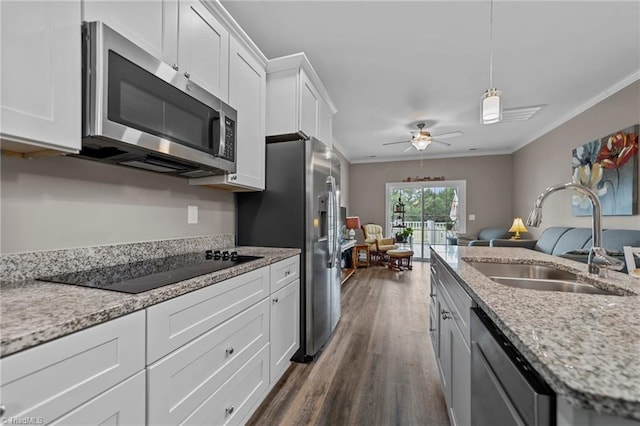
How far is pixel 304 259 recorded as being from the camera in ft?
7.02

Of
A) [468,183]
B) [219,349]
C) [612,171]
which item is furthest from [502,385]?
[468,183]

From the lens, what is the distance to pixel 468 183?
259 inches

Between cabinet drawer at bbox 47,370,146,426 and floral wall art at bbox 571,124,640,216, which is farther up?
floral wall art at bbox 571,124,640,216

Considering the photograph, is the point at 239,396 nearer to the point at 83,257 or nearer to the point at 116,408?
the point at 116,408

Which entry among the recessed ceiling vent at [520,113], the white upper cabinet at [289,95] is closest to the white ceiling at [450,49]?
the recessed ceiling vent at [520,113]

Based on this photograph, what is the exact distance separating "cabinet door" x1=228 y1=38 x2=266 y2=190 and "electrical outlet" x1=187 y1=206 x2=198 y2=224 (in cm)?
39

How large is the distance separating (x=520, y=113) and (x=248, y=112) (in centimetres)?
401

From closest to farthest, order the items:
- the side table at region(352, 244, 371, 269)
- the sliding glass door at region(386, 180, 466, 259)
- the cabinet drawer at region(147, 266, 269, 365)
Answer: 1. the cabinet drawer at region(147, 266, 269, 365)
2. the side table at region(352, 244, 371, 269)
3. the sliding glass door at region(386, 180, 466, 259)

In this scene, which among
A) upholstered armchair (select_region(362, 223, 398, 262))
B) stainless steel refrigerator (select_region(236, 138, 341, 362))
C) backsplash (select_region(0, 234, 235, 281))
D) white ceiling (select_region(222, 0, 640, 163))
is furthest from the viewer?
upholstered armchair (select_region(362, 223, 398, 262))

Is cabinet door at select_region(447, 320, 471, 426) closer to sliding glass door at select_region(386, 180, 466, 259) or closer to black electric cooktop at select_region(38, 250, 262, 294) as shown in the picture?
black electric cooktop at select_region(38, 250, 262, 294)

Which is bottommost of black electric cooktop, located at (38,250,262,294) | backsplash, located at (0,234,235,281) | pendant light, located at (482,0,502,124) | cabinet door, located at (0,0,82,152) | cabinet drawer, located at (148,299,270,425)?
cabinet drawer, located at (148,299,270,425)

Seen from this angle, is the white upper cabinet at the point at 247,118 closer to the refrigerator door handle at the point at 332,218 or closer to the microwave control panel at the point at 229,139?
the microwave control panel at the point at 229,139

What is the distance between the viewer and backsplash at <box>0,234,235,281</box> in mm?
1035

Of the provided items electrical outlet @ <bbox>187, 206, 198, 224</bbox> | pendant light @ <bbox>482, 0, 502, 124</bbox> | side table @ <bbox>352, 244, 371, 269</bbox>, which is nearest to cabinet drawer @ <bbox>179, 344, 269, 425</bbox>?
electrical outlet @ <bbox>187, 206, 198, 224</bbox>
